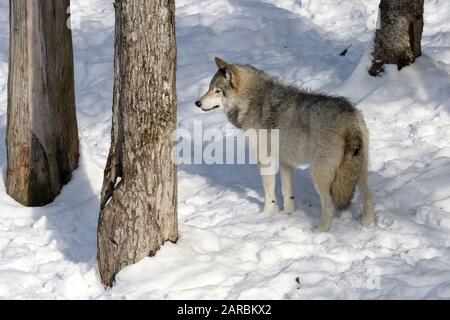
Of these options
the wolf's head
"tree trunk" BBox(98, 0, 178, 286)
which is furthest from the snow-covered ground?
the wolf's head

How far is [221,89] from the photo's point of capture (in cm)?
757

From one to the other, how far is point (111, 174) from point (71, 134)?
2017 millimetres

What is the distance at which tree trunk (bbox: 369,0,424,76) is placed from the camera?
29.7 ft

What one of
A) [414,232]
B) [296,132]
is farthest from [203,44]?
[414,232]

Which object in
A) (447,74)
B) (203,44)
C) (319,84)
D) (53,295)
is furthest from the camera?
(203,44)

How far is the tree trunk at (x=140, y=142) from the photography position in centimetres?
548

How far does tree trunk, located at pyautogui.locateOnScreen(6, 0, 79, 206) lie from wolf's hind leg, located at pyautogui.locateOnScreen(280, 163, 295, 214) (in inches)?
92.6

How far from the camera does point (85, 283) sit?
19.5 feet

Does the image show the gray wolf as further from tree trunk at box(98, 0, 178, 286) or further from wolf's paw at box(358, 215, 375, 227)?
tree trunk at box(98, 0, 178, 286)

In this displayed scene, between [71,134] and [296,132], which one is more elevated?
[296,132]

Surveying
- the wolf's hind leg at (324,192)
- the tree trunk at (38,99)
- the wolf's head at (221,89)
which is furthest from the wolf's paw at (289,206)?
the tree trunk at (38,99)

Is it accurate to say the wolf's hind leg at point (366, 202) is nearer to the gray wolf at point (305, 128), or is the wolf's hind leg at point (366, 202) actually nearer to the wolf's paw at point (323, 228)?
the gray wolf at point (305, 128)

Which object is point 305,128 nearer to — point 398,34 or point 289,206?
point 289,206
